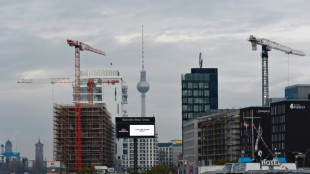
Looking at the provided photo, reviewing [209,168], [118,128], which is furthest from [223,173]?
[118,128]

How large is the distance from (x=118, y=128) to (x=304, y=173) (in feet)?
343

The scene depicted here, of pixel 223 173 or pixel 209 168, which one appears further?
pixel 209 168

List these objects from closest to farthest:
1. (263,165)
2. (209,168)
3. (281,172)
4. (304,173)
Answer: (304,173) → (281,172) → (263,165) → (209,168)

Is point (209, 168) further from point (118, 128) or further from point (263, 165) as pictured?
point (263, 165)

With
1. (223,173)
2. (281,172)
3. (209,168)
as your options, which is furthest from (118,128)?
(281,172)

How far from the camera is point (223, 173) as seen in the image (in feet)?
444

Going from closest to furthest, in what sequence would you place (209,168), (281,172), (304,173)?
(304,173)
(281,172)
(209,168)

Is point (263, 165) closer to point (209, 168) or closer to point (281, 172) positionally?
point (281, 172)

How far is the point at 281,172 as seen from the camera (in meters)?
106

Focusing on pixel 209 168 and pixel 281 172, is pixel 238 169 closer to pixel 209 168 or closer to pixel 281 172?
pixel 281 172

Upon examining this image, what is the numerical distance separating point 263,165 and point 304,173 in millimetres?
31145

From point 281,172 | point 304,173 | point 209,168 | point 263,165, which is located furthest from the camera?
point 209,168

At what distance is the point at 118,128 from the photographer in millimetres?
Result: 199125

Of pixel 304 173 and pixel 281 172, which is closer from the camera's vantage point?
pixel 304 173
